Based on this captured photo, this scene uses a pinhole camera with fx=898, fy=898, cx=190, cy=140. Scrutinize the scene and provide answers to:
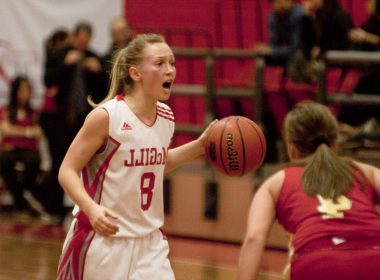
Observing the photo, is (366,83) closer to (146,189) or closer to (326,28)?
(326,28)

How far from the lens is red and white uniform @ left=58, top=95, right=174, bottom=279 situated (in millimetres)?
3936

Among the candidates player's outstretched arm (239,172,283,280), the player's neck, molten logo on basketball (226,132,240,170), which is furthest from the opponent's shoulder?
the player's neck


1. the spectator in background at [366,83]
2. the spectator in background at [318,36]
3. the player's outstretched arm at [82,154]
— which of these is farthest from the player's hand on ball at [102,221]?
the spectator in background at [318,36]

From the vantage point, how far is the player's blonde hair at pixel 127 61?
4.12 metres

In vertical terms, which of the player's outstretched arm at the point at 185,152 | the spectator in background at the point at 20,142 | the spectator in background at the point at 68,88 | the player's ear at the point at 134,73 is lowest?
the spectator in background at the point at 20,142

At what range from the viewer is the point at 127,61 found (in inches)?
164

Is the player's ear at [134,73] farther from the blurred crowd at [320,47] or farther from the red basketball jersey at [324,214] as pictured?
the blurred crowd at [320,47]

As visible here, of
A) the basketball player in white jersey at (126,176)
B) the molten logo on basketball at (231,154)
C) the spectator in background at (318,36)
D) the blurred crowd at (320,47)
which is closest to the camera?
the basketball player in white jersey at (126,176)

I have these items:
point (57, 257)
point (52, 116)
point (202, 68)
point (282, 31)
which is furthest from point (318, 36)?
point (202, 68)

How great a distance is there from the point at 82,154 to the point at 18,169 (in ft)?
23.2

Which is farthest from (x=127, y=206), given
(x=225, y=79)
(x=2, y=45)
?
(x=2, y=45)

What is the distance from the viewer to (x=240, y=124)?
13.8ft

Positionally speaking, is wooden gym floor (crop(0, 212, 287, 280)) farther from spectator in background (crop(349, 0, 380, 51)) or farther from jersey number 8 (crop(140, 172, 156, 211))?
jersey number 8 (crop(140, 172, 156, 211))

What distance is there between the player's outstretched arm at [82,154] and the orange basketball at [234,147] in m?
0.53
